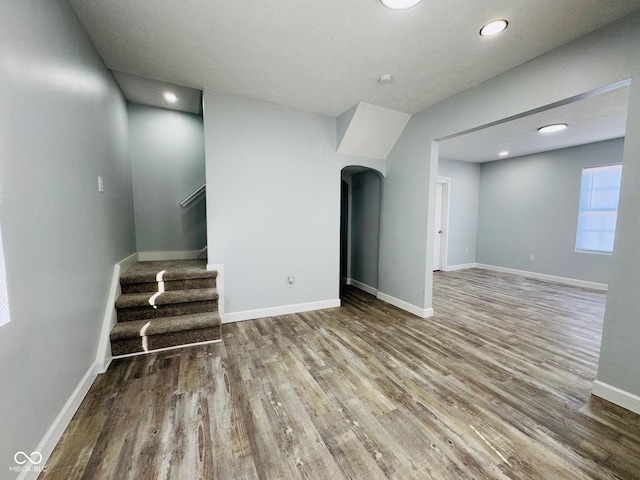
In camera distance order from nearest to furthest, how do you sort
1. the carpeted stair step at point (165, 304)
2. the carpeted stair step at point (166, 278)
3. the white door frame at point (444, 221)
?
the carpeted stair step at point (165, 304) → the carpeted stair step at point (166, 278) → the white door frame at point (444, 221)

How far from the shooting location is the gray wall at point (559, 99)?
1.60m

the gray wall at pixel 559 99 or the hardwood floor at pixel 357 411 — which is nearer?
the hardwood floor at pixel 357 411

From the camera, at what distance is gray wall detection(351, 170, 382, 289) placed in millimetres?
4160

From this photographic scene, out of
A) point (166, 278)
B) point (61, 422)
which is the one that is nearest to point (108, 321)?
point (166, 278)

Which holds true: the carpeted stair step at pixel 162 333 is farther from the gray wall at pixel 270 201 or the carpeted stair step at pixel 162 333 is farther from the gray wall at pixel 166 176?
the gray wall at pixel 166 176

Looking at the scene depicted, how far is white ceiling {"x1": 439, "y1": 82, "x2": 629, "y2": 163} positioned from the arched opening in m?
1.57

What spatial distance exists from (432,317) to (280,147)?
9.55 feet

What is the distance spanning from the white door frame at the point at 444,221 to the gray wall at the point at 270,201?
363 cm

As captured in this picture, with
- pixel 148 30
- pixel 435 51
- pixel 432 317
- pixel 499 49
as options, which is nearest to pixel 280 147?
pixel 148 30

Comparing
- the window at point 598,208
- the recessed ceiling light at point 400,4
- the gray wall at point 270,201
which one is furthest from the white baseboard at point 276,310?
the window at point 598,208

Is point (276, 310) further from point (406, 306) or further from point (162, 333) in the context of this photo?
point (406, 306)

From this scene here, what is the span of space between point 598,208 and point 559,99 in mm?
4084

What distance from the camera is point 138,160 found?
11.2 ft

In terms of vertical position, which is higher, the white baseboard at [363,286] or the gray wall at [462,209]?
the gray wall at [462,209]
